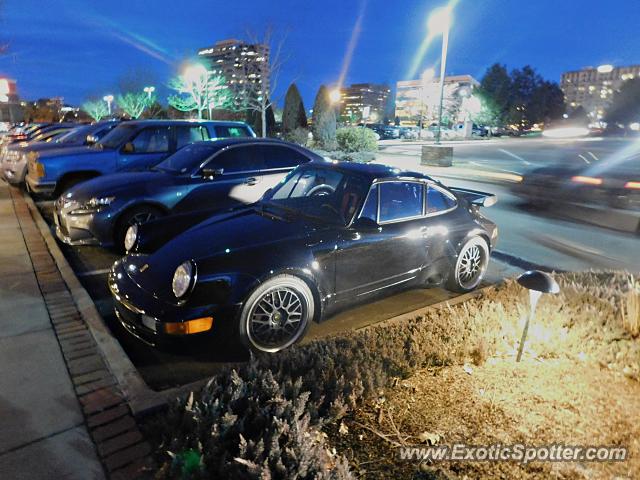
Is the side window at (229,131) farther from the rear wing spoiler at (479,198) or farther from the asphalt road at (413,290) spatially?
the rear wing spoiler at (479,198)

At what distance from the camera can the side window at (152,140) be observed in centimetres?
894

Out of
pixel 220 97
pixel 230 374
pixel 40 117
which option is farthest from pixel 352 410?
pixel 40 117

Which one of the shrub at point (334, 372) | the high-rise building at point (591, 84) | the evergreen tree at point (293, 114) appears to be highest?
the high-rise building at point (591, 84)

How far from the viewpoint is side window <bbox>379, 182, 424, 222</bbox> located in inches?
182

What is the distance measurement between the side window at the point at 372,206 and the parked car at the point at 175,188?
227cm

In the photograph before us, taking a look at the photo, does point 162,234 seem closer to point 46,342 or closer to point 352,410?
point 46,342

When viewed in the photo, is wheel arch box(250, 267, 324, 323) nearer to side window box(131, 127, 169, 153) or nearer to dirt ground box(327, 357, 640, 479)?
dirt ground box(327, 357, 640, 479)

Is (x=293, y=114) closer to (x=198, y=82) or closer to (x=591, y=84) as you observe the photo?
(x=198, y=82)

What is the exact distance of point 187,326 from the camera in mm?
3496

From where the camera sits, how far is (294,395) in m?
2.77

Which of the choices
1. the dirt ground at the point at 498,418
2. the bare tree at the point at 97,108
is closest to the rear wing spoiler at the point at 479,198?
the dirt ground at the point at 498,418

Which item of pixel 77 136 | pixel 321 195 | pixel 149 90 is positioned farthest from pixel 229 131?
pixel 149 90

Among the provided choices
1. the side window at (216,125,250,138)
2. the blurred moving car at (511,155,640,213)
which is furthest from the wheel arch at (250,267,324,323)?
the blurred moving car at (511,155,640,213)

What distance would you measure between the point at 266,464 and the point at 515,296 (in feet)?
10.2
